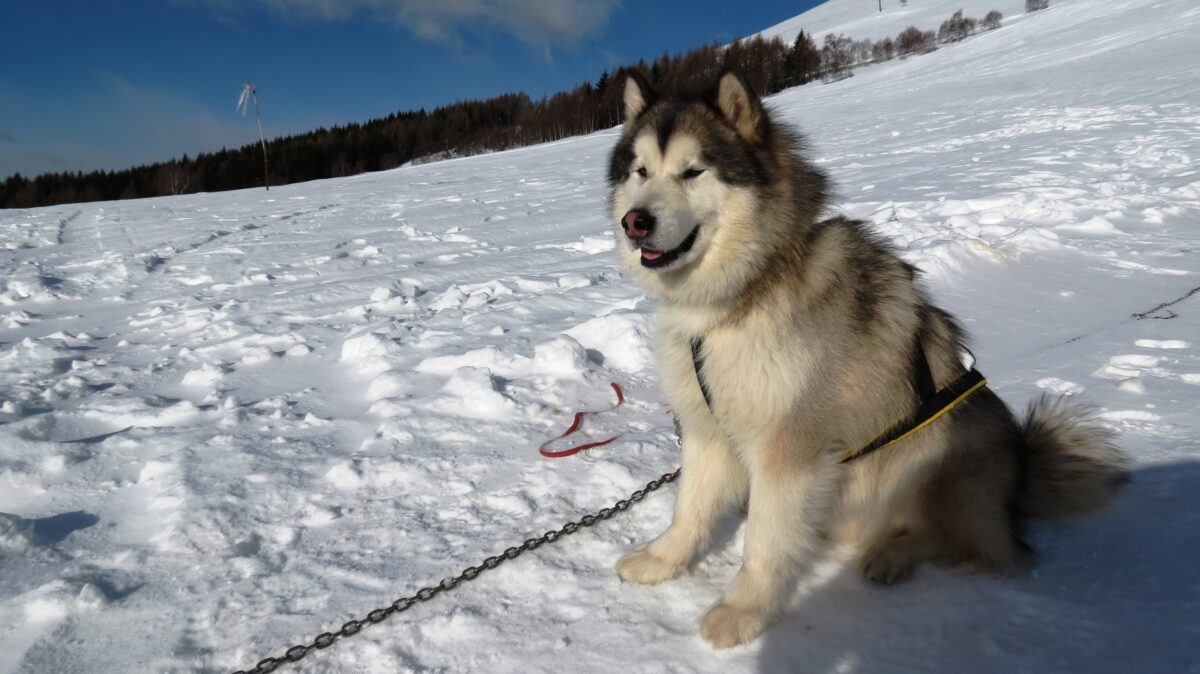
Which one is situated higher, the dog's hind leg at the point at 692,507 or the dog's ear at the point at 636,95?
the dog's ear at the point at 636,95

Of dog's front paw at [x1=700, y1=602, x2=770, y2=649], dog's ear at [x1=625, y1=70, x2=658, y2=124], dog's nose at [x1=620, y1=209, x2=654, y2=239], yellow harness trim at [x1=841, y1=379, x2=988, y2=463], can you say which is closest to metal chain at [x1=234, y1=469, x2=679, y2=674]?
dog's front paw at [x1=700, y1=602, x2=770, y2=649]

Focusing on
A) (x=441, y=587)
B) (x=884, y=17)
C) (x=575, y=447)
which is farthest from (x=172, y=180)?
(x=884, y=17)

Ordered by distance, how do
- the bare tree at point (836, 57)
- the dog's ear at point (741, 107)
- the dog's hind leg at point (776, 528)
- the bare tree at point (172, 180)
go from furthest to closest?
the bare tree at point (836, 57) → the bare tree at point (172, 180) → the dog's ear at point (741, 107) → the dog's hind leg at point (776, 528)

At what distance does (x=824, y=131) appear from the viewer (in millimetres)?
20219

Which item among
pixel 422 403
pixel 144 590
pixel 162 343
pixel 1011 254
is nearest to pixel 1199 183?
pixel 1011 254

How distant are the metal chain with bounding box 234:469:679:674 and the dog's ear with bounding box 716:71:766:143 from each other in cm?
153

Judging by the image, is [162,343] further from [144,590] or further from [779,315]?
[779,315]

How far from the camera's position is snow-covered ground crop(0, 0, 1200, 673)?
205 cm

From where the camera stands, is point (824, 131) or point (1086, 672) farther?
point (824, 131)

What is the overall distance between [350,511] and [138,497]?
1.01m

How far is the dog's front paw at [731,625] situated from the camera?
6.63 feet

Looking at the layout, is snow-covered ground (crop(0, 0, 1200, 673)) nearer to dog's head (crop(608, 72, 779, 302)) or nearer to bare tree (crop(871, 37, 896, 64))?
dog's head (crop(608, 72, 779, 302))

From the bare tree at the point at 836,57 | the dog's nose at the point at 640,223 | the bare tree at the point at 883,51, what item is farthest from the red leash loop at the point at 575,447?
the bare tree at the point at 883,51

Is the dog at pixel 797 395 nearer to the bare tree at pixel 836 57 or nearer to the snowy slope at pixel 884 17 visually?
the bare tree at pixel 836 57
